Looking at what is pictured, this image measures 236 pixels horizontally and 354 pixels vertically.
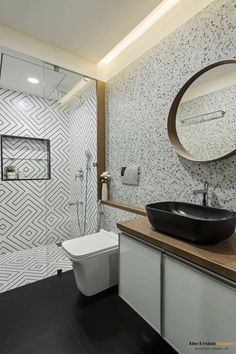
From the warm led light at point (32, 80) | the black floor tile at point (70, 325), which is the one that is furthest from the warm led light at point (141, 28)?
the black floor tile at point (70, 325)

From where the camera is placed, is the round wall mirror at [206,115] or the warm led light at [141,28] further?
the warm led light at [141,28]

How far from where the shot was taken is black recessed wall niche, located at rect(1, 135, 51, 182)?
109 inches

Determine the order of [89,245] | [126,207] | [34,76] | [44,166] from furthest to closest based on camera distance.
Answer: [44,166], [34,76], [126,207], [89,245]

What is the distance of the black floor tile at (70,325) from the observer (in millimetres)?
1284

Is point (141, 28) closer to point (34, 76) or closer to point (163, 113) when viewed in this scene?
point (163, 113)

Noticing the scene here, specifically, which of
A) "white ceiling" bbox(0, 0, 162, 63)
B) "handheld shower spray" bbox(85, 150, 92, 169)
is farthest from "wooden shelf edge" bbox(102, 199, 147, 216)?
"white ceiling" bbox(0, 0, 162, 63)

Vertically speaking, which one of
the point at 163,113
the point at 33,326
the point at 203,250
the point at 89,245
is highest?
the point at 163,113

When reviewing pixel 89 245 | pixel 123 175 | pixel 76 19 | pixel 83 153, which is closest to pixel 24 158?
pixel 83 153

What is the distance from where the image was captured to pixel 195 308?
0.91m

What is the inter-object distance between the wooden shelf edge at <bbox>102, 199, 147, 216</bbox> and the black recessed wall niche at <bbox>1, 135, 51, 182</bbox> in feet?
4.29

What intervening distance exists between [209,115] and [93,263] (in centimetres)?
158

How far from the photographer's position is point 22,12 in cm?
164

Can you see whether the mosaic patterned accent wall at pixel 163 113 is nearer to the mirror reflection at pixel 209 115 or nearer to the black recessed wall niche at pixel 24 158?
the mirror reflection at pixel 209 115

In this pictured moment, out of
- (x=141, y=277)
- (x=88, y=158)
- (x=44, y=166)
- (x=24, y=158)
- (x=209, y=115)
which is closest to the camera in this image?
(x=141, y=277)
